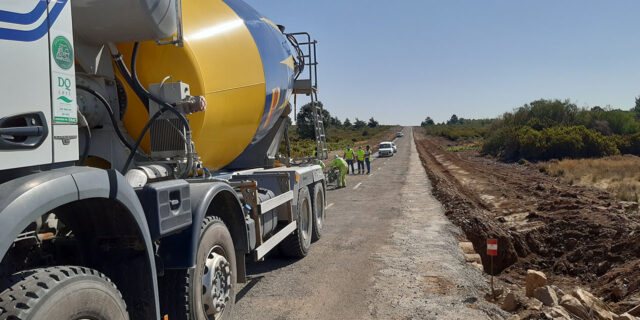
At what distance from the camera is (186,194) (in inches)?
152

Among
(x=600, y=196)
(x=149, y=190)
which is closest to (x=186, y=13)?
(x=149, y=190)

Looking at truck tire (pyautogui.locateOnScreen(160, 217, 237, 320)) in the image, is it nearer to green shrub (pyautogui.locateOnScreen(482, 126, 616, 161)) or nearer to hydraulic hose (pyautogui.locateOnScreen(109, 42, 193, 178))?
hydraulic hose (pyautogui.locateOnScreen(109, 42, 193, 178))

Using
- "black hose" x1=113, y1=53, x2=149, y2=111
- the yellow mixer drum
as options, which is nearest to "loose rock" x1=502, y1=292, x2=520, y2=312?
the yellow mixer drum

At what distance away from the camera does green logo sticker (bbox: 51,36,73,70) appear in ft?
8.72

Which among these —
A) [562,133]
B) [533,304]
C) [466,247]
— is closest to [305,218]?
[466,247]

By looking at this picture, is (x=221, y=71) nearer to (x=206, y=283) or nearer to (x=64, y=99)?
(x=206, y=283)

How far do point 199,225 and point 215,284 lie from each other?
0.66 meters

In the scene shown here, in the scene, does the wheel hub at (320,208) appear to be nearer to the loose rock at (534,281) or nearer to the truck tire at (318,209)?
the truck tire at (318,209)

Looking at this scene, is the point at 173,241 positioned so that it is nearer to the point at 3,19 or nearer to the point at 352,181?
the point at 3,19

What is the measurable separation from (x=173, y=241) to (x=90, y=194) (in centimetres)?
136

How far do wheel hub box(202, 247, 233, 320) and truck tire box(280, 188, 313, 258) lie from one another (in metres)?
2.90

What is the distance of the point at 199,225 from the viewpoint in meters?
4.02

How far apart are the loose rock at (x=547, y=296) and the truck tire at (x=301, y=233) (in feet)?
11.3

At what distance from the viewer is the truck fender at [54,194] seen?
2168mm
